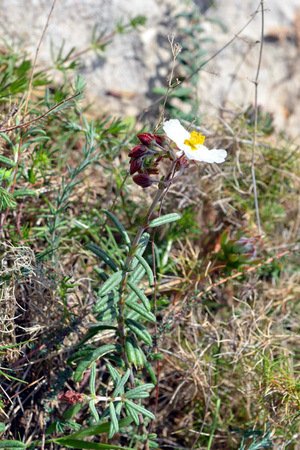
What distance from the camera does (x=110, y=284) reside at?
1.93 meters

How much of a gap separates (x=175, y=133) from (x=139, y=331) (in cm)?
86

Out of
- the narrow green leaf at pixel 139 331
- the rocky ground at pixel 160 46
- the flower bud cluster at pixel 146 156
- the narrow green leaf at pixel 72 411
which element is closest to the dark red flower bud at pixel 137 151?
the flower bud cluster at pixel 146 156

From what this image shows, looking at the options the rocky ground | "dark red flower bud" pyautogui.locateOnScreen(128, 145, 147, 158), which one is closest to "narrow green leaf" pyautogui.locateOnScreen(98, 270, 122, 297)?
"dark red flower bud" pyautogui.locateOnScreen(128, 145, 147, 158)

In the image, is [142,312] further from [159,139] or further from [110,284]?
[159,139]

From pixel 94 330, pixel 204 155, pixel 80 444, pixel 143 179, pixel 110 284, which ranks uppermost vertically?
pixel 204 155

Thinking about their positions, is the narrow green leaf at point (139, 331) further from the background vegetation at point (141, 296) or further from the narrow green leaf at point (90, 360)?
the narrow green leaf at point (90, 360)

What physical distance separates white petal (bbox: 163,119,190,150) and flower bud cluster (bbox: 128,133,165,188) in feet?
0.21

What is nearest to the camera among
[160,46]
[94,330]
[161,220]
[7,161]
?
[161,220]

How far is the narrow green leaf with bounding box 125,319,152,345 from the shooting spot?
2.01 metres

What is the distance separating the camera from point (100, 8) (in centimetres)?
362

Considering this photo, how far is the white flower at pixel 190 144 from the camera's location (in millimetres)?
1698

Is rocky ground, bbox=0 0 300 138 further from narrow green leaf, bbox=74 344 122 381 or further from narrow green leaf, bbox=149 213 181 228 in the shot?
narrow green leaf, bbox=74 344 122 381

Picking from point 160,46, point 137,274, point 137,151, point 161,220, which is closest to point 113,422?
point 137,274

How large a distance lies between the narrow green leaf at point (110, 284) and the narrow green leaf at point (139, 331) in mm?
218
